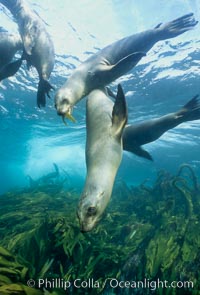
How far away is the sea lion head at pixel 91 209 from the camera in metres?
1.90

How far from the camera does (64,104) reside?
2.42 metres

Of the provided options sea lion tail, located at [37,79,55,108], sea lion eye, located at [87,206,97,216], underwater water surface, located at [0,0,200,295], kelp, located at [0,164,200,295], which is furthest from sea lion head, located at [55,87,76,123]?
underwater water surface, located at [0,0,200,295]

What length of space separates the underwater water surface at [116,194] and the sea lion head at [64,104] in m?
2.31

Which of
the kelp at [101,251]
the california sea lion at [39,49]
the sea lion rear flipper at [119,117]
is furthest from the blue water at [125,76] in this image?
the sea lion rear flipper at [119,117]

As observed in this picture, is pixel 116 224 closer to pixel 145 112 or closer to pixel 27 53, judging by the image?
pixel 27 53

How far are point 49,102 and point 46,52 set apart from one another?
14.5 meters

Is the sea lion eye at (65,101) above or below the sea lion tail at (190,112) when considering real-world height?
above

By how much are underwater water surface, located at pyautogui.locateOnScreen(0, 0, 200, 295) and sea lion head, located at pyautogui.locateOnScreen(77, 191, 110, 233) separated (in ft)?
6.69

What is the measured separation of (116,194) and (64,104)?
979 centimetres

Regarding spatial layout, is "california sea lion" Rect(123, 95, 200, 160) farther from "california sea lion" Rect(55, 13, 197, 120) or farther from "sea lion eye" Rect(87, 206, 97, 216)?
"sea lion eye" Rect(87, 206, 97, 216)

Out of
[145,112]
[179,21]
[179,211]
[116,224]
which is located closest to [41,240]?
[116,224]

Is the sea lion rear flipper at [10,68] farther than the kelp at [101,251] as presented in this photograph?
No

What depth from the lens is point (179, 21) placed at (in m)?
3.19

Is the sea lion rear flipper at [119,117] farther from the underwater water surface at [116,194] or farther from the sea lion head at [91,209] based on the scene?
the underwater water surface at [116,194]
